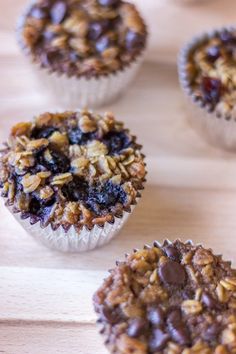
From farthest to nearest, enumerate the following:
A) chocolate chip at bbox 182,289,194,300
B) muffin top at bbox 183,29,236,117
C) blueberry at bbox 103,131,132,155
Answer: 1. muffin top at bbox 183,29,236,117
2. blueberry at bbox 103,131,132,155
3. chocolate chip at bbox 182,289,194,300

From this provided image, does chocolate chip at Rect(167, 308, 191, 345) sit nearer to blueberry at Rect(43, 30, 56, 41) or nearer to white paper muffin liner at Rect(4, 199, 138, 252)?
white paper muffin liner at Rect(4, 199, 138, 252)

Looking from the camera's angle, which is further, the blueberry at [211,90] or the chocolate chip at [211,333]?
the blueberry at [211,90]

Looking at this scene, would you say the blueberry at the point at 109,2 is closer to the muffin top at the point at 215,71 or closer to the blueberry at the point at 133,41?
the blueberry at the point at 133,41

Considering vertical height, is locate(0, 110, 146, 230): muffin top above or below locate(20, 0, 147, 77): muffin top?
below

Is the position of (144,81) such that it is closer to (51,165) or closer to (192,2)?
(192,2)

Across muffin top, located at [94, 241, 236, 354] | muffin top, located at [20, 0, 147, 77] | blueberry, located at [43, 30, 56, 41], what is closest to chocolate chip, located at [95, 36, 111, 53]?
muffin top, located at [20, 0, 147, 77]

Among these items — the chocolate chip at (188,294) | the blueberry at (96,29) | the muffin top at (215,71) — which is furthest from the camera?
the blueberry at (96,29)

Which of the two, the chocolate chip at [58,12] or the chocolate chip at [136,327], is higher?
the chocolate chip at [58,12]

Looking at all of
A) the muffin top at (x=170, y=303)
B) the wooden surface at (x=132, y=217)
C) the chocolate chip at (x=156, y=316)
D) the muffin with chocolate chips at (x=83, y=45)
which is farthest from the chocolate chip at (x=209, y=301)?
the muffin with chocolate chips at (x=83, y=45)

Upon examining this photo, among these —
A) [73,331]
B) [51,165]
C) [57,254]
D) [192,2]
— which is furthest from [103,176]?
[192,2]
